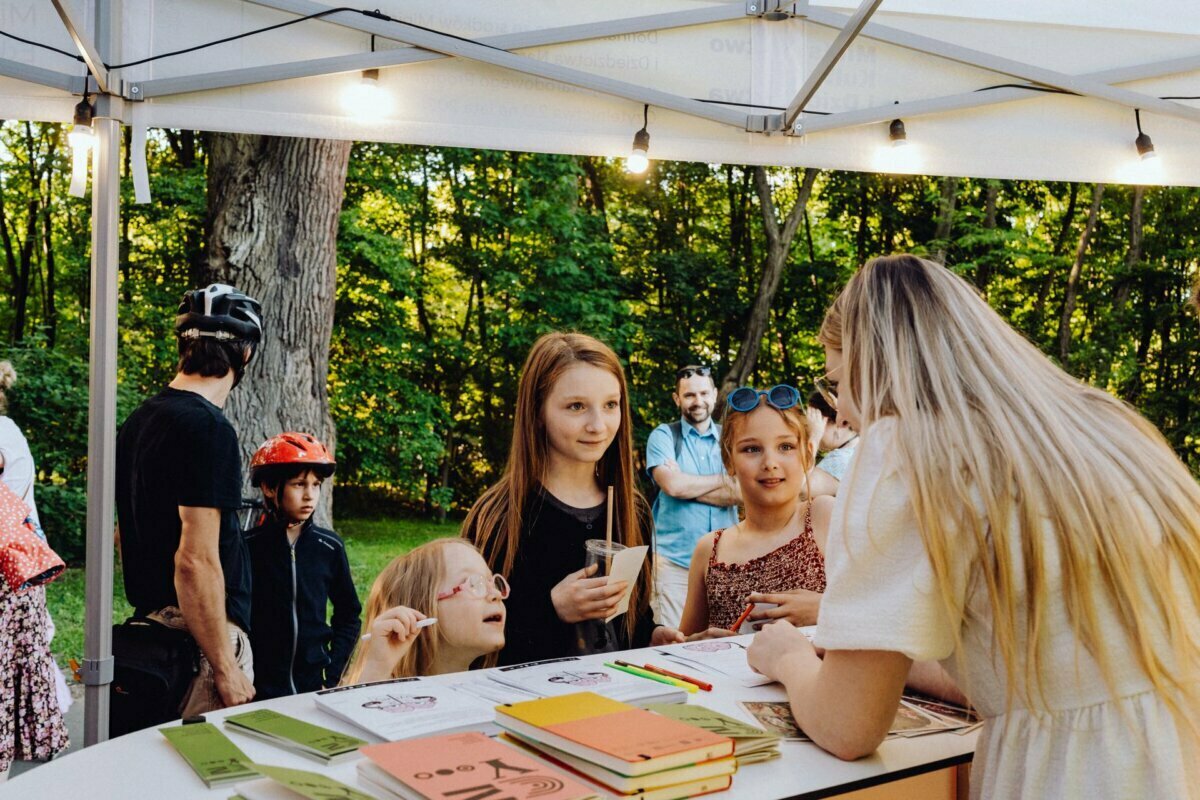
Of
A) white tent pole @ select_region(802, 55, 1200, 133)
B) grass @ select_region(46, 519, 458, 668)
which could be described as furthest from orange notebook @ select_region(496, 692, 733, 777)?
grass @ select_region(46, 519, 458, 668)

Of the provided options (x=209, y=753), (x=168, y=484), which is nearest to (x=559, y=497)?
(x=168, y=484)

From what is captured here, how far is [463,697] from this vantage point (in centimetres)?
167

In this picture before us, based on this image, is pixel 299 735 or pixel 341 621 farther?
pixel 341 621

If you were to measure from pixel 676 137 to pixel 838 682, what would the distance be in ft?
6.27

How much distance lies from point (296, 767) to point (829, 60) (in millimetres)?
2201

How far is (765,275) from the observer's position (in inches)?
479

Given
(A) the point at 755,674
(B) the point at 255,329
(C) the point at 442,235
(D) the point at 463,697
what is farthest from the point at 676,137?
(C) the point at 442,235

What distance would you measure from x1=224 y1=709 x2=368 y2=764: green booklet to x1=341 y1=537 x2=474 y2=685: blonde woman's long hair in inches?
19.2

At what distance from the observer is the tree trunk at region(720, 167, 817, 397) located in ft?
38.7

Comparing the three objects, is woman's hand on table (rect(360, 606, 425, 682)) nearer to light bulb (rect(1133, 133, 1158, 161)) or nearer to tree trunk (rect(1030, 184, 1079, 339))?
light bulb (rect(1133, 133, 1158, 161))

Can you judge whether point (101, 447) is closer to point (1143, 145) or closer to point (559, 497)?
point (559, 497)

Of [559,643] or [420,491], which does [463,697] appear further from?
[420,491]

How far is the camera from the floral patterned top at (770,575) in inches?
99.3

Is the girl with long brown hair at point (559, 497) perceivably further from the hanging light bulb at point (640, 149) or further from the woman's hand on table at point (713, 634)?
the hanging light bulb at point (640, 149)
